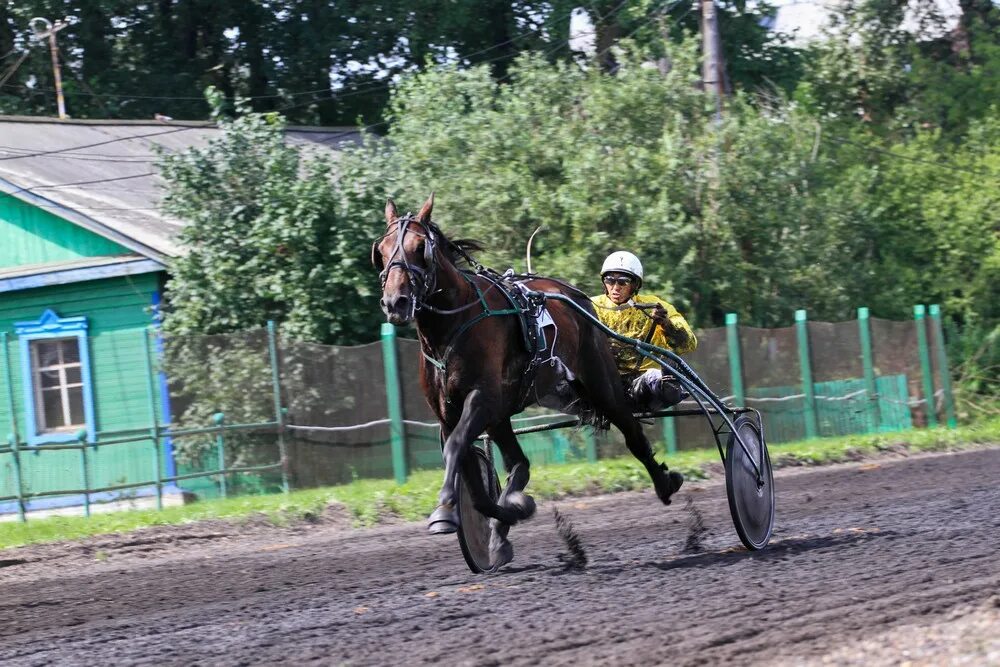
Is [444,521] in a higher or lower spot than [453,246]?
lower

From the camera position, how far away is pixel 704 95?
19266 mm

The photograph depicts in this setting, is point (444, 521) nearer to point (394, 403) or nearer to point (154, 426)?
point (394, 403)

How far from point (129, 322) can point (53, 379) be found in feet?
4.37

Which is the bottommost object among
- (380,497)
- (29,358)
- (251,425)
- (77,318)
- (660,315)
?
(380,497)

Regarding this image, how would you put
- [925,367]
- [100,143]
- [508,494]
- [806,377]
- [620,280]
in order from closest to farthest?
[508,494], [620,280], [806,377], [925,367], [100,143]

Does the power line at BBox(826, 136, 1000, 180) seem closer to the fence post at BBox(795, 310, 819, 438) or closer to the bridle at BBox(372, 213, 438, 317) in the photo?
the fence post at BBox(795, 310, 819, 438)

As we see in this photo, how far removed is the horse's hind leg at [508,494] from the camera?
7.43m

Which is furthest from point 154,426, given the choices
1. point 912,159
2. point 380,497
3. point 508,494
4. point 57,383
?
point 912,159

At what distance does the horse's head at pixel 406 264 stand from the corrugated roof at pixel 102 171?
10.4m

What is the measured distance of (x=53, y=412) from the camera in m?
17.3

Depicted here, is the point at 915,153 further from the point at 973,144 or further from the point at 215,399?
the point at 215,399

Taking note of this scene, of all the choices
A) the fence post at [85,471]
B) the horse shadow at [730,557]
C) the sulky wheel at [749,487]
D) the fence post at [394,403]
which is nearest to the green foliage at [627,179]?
the fence post at [394,403]

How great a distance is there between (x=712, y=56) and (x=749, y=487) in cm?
1182

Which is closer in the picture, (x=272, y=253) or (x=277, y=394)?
(x=277, y=394)
